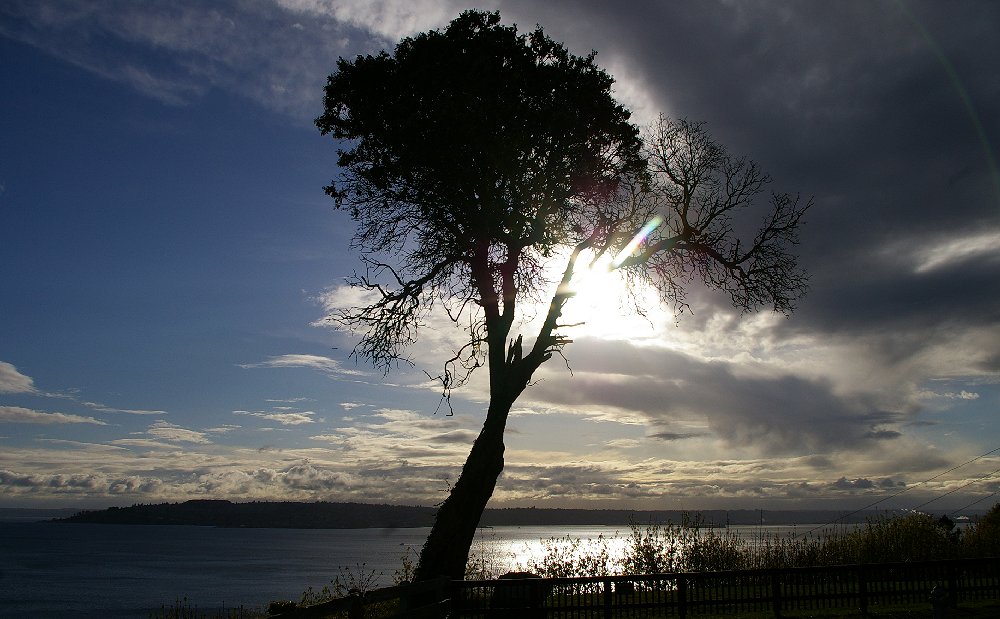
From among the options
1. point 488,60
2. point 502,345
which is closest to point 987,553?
point 502,345

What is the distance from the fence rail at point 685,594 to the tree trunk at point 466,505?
3.87 feet

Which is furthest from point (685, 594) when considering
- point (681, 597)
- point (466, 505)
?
point (466, 505)

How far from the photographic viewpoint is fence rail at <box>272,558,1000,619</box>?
14211mm

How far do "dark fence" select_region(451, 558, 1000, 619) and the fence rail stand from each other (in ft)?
0.06

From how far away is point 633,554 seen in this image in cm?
2081

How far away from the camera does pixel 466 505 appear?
55.4 feet

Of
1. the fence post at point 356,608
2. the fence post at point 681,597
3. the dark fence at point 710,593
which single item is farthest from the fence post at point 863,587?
the fence post at point 356,608

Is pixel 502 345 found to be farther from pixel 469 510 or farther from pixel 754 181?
pixel 754 181

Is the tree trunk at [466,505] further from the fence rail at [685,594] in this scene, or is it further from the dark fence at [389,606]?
the dark fence at [389,606]

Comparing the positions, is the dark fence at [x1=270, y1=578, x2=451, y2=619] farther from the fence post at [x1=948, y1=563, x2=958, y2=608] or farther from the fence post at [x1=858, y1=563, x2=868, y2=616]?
the fence post at [x1=948, y1=563, x2=958, y2=608]

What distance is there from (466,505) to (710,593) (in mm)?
5621

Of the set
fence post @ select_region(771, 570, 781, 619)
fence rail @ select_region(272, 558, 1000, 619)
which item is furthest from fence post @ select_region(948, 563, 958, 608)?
fence post @ select_region(771, 570, 781, 619)

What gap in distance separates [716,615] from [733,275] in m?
9.50

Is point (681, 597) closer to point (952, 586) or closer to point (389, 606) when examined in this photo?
point (389, 606)
